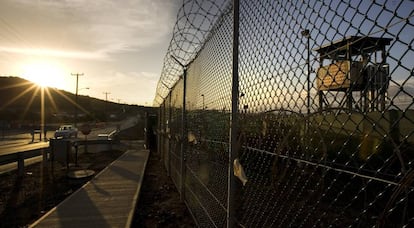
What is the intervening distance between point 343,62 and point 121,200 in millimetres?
6513

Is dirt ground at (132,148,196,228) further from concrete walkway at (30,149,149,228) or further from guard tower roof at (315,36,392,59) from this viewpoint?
guard tower roof at (315,36,392,59)

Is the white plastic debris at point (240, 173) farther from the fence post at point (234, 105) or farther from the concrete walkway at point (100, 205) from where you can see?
the concrete walkway at point (100, 205)

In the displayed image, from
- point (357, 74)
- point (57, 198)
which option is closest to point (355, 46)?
point (357, 74)

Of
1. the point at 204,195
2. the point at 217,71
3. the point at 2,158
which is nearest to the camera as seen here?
the point at 217,71

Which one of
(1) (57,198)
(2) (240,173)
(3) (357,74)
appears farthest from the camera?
(1) (57,198)

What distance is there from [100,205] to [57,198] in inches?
90.7

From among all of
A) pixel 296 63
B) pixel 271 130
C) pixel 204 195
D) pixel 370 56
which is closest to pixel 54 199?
pixel 204 195

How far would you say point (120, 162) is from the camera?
46.1ft

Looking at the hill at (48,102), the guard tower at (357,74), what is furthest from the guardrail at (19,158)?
the hill at (48,102)

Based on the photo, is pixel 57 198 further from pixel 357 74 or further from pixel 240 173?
pixel 357 74

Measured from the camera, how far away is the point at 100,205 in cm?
687

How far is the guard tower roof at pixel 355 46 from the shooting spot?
1475mm

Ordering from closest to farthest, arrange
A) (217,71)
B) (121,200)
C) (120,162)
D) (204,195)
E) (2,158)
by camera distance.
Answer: (217,71), (204,195), (121,200), (2,158), (120,162)

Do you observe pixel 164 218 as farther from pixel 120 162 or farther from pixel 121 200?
pixel 120 162
